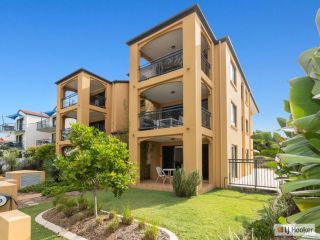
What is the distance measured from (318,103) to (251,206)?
32.2 feet

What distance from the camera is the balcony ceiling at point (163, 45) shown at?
50.4 feet

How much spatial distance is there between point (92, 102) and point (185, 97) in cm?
1633

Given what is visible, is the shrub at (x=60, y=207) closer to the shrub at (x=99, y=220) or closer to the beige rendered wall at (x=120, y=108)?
the shrub at (x=99, y=220)

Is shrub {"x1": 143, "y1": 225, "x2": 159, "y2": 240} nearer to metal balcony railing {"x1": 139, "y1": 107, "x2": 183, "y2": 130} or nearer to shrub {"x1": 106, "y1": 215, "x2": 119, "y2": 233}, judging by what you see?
shrub {"x1": 106, "y1": 215, "x2": 119, "y2": 233}

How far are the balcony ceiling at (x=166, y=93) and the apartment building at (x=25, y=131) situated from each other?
30307 millimetres

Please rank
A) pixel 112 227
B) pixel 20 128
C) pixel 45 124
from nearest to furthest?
pixel 112 227, pixel 45 124, pixel 20 128

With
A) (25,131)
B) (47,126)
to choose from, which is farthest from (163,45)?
(25,131)

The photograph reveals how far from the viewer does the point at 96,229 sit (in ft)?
22.1

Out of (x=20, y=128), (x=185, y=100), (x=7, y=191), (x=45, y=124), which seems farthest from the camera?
(x=20, y=128)

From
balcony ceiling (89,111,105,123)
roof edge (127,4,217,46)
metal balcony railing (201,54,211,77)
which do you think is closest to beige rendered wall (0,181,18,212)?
roof edge (127,4,217,46)

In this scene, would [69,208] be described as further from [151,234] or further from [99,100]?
[99,100]

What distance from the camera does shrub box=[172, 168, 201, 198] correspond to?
11.5 meters

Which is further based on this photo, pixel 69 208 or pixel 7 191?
pixel 7 191

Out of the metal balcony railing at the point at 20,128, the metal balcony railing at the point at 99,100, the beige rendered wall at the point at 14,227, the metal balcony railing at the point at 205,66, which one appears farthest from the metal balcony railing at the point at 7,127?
the beige rendered wall at the point at 14,227
